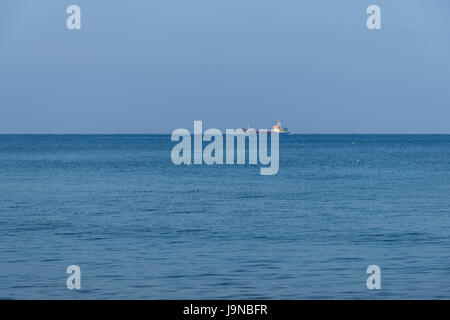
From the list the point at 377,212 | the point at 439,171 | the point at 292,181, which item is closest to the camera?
the point at 377,212

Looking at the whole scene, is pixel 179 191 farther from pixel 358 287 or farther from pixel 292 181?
pixel 358 287

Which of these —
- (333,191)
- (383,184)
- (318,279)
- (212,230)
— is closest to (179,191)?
(333,191)

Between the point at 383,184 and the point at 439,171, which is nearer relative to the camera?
the point at 383,184

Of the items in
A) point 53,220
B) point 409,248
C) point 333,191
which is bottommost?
point 409,248

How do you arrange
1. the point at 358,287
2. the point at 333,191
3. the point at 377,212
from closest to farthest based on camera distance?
the point at 358,287 < the point at 377,212 < the point at 333,191

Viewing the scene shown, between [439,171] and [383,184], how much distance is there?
17.0 meters

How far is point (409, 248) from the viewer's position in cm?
2255

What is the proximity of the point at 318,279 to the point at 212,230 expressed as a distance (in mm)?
8882

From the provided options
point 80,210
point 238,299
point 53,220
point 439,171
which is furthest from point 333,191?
point 238,299

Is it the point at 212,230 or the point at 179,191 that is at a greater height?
the point at 179,191

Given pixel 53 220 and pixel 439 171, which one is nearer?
pixel 53 220

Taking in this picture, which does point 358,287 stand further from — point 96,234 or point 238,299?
point 96,234

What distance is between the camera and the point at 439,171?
211 ft

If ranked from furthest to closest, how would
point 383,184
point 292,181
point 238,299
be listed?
point 292,181 → point 383,184 → point 238,299
